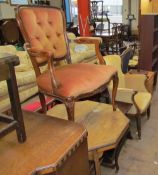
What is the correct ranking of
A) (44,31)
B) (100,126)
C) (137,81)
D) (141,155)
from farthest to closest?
(137,81), (141,155), (44,31), (100,126)

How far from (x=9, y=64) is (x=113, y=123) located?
110 centimetres

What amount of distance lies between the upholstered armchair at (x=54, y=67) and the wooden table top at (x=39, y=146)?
0.28 metres

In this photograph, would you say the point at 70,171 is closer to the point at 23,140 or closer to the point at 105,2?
the point at 23,140

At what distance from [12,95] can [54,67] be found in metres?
0.81

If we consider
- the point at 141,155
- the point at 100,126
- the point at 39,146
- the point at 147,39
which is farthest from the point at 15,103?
the point at 147,39

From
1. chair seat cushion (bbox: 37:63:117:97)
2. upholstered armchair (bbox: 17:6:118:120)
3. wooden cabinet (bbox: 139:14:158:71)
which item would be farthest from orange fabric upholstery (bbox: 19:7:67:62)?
wooden cabinet (bbox: 139:14:158:71)

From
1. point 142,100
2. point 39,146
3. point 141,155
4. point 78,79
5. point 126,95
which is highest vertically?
point 78,79

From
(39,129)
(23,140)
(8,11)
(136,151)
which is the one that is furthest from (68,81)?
(8,11)

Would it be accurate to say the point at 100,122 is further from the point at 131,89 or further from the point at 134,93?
the point at 131,89

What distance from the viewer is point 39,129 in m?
1.29

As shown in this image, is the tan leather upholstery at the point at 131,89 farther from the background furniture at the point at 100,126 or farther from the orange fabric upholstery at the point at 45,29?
the orange fabric upholstery at the point at 45,29

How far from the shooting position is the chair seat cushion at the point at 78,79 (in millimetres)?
1572

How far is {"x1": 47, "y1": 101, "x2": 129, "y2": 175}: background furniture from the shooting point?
1634mm

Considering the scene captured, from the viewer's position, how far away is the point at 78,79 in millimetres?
1645
